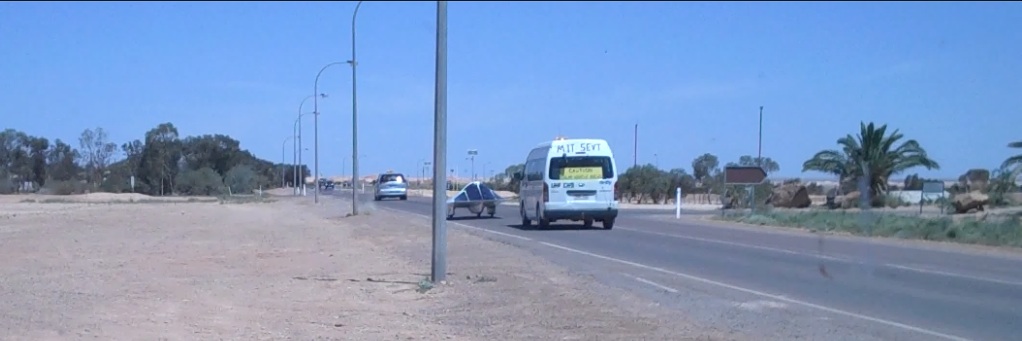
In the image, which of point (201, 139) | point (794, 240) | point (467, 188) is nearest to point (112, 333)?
point (794, 240)

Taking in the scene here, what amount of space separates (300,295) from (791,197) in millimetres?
51191

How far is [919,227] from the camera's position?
33.9m

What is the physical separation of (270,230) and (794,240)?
15.2 m

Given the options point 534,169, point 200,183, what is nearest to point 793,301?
point 534,169

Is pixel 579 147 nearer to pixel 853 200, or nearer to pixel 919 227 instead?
pixel 919 227

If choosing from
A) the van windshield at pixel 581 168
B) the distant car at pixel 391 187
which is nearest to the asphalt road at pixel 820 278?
the van windshield at pixel 581 168

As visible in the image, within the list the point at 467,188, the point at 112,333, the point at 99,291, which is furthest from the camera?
the point at 467,188

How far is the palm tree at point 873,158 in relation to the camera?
191 ft

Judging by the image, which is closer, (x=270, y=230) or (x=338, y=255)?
(x=338, y=255)

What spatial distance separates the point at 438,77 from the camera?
1733cm

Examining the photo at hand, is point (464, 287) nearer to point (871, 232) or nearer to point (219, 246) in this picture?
point (219, 246)

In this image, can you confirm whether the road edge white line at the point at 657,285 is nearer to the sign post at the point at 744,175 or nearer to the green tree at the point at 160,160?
the sign post at the point at 744,175

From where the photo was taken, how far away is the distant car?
81500mm

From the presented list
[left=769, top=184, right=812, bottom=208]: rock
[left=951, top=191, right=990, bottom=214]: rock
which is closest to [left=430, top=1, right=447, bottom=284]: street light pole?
[left=951, top=191, right=990, bottom=214]: rock
